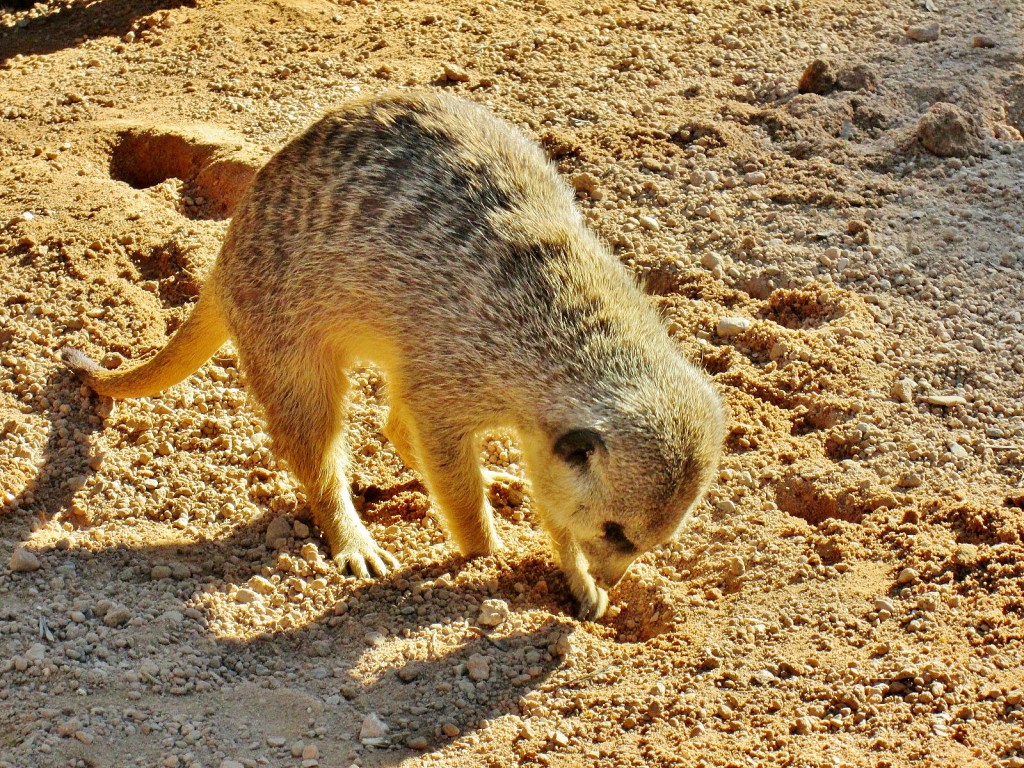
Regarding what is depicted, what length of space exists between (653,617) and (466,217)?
159 cm

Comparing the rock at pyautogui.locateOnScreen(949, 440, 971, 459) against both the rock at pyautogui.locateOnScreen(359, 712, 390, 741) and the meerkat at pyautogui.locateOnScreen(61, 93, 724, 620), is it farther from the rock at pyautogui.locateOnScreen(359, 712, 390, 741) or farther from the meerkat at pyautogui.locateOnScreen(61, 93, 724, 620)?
the rock at pyautogui.locateOnScreen(359, 712, 390, 741)

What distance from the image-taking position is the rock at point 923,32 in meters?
6.58

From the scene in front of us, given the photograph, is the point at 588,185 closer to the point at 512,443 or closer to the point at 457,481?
the point at 512,443

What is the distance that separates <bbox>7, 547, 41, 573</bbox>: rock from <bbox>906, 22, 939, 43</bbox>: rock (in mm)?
5613

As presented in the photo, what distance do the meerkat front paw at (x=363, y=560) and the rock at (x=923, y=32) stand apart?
15.2 feet

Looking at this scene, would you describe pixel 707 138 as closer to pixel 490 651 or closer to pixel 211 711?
pixel 490 651

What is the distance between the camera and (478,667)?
3.60 m

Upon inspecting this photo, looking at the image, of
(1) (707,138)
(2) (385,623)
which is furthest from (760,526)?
(1) (707,138)

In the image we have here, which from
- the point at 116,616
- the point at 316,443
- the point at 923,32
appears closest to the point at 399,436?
the point at 316,443

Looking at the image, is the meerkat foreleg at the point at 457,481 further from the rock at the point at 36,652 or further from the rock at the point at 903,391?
the rock at the point at 903,391

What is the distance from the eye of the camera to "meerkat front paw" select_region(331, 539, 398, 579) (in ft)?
13.6

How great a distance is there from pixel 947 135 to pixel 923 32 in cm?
129

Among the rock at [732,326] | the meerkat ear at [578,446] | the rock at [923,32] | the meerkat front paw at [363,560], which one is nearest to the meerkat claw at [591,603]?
the meerkat ear at [578,446]

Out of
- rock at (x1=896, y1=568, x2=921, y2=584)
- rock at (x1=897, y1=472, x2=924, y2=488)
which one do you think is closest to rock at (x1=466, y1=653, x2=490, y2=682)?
rock at (x1=896, y1=568, x2=921, y2=584)
